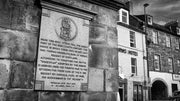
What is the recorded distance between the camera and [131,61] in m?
19.4

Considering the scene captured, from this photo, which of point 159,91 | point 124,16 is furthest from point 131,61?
point 159,91

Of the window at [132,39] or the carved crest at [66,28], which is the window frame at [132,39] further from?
the carved crest at [66,28]

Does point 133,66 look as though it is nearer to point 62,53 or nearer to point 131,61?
point 131,61

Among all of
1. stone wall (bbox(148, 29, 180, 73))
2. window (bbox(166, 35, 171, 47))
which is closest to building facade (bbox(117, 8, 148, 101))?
stone wall (bbox(148, 29, 180, 73))

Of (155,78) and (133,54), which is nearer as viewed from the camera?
(133,54)

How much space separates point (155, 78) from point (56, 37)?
2038 centimetres

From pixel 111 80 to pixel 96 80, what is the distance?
1.25ft

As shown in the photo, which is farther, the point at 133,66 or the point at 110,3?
the point at 133,66

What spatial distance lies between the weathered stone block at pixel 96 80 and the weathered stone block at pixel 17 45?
1154mm

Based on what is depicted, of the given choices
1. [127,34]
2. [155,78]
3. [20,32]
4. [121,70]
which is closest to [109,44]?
[20,32]

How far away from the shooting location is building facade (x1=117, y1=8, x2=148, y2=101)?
17.9 metres

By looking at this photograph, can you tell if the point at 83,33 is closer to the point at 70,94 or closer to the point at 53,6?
the point at 53,6

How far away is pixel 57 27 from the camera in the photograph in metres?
3.12

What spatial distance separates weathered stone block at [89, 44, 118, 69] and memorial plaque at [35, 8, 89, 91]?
15cm
